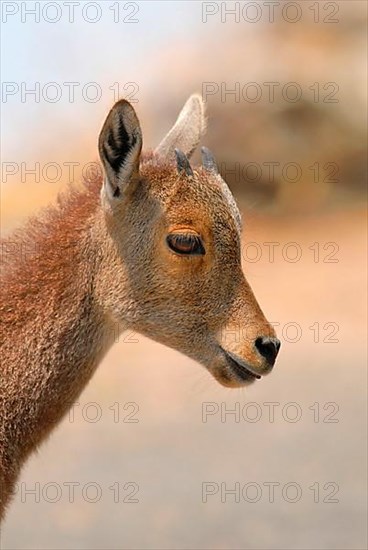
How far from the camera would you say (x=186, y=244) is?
7.87 metres

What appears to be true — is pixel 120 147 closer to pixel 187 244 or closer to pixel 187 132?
pixel 187 244

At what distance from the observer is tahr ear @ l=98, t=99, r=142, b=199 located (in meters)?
7.66

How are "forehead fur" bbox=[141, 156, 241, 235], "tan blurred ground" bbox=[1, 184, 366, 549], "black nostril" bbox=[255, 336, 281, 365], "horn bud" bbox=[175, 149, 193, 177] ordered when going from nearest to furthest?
"black nostril" bbox=[255, 336, 281, 365] → "forehead fur" bbox=[141, 156, 241, 235] → "horn bud" bbox=[175, 149, 193, 177] → "tan blurred ground" bbox=[1, 184, 366, 549]

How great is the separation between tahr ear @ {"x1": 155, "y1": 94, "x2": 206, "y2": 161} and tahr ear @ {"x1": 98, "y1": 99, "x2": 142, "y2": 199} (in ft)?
2.70

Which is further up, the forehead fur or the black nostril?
the forehead fur

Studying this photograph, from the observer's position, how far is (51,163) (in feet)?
87.5

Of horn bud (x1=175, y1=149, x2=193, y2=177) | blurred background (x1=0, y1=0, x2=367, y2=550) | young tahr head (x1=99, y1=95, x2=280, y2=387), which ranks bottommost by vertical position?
blurred background (x1=0, y1=0, x2=367, y2=550)

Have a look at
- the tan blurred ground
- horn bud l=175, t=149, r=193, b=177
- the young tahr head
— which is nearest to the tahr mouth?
the young tahr head

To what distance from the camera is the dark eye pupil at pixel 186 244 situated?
7.86 m

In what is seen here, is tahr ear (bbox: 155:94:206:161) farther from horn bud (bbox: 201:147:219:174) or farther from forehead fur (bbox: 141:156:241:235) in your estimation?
forehead fur (bbox: 141:156:241:235)

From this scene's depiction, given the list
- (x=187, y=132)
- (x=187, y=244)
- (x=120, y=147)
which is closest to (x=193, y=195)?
(x=187, y=244)

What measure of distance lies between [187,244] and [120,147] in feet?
2.38

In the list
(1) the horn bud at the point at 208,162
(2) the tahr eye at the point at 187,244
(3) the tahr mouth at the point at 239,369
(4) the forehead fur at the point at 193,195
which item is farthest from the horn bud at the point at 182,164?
(3) the tahr mouth at the point at 239,369

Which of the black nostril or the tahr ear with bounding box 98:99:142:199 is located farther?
the black nostril
